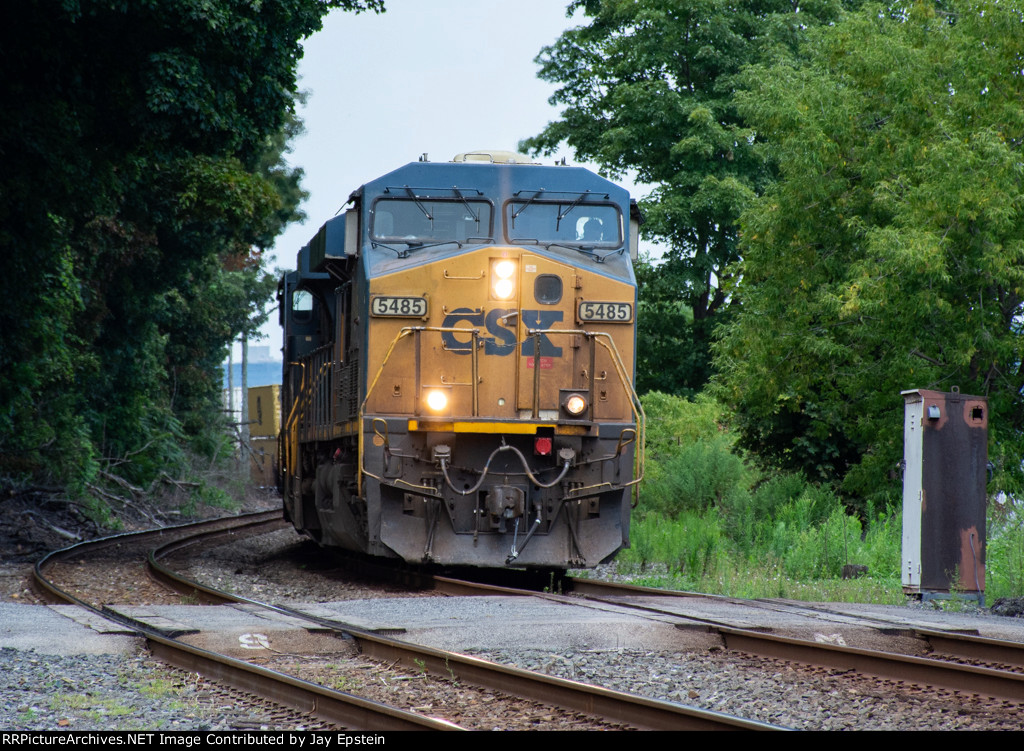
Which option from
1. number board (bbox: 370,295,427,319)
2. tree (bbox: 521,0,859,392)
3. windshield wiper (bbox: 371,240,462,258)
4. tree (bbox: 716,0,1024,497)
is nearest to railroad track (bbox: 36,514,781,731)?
number board (bbox: 370,295,427,319)

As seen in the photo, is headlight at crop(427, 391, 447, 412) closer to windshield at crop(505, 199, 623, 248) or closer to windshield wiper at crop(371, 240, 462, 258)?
windshield wiper at crop(371, 240, 462, 258)

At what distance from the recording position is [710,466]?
18984mm

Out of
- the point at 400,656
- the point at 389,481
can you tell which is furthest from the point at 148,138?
the point at 400,656

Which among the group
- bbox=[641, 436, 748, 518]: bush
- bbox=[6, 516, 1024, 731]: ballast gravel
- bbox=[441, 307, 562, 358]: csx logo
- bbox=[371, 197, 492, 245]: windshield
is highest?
bbox=[371, 197, 492, 245]: windshield

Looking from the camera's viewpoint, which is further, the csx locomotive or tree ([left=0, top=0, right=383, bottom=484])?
tree ([left=0, top=0, right=383, bottom=484])

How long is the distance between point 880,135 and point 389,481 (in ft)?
33.3

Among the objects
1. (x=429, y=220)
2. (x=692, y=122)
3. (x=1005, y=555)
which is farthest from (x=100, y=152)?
(x=692, y=122)

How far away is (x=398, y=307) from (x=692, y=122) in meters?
20.7

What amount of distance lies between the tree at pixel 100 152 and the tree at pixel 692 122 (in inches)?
445

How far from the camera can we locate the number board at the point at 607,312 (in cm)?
1120

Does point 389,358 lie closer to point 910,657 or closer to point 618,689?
point 618,689

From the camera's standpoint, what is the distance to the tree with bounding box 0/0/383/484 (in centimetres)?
1463

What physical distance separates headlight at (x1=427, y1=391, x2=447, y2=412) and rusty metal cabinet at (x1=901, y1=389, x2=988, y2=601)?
14.0 ft

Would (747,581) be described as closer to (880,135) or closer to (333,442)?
(333,442)
